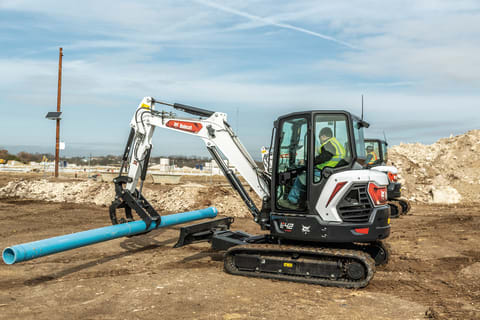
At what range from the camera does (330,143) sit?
22.4 feet

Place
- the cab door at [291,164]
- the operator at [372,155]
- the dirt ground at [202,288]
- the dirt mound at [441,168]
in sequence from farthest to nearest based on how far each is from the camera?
the dirt mound at [441,168], the operator at [372,155], the cab door at [291,164], the dirt ground at [202,288]

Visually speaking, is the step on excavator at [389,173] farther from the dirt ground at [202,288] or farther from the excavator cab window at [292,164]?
the excavator cab window at [292,164]

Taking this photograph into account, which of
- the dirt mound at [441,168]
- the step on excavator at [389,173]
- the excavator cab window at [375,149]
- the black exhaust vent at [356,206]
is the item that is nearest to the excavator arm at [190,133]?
the black exhaust vent at [356,206]

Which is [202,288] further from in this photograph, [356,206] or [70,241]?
[356,206]

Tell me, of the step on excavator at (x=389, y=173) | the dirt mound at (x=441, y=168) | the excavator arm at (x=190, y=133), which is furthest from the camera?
the dirt mound at (x=441, y=168)

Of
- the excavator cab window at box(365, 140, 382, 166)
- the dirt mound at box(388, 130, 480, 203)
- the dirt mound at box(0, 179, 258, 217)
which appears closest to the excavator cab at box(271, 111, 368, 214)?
the dirt mound at box(0, 179, 258, 217)

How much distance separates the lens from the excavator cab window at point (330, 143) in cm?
679

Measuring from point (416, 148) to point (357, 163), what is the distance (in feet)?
77.6

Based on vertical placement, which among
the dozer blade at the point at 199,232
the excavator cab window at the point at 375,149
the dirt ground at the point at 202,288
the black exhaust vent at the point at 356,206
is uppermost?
the excavator cab window at the point at 375,149

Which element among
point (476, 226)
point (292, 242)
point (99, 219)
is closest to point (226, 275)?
point (292, 242)

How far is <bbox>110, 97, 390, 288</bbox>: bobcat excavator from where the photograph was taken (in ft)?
21.8

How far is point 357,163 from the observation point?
22.4 ft

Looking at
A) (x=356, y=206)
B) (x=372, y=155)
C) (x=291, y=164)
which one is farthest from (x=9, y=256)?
(x=372, y=155)

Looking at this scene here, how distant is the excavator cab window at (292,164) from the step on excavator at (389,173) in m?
8.76
